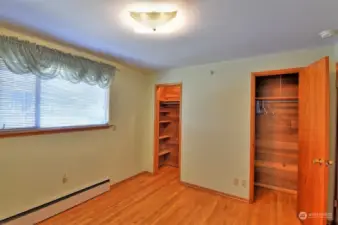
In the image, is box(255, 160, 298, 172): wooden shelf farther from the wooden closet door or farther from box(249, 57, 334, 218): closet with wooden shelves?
the wooden closet door

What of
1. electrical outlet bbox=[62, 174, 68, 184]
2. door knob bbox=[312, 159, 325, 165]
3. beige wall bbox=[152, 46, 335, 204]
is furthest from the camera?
beige wall bbox=[152, 46, 335, 204]

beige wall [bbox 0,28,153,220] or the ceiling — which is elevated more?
the ceiling

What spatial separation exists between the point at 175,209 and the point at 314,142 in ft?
6.33

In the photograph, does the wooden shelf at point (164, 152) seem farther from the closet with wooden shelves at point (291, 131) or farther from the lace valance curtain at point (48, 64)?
the lace valance curtain at point (48, 64)

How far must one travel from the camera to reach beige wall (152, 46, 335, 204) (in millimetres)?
2939

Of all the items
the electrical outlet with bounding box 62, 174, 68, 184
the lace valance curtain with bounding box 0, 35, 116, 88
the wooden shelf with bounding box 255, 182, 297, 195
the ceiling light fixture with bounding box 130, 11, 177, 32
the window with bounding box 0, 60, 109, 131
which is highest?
the ceiling light fixture with bounding box 130, 11, 177, 32

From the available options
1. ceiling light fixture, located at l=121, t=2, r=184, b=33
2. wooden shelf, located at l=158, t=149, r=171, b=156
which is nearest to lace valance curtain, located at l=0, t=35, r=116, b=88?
ceiling light fixture, located at l=121, t=2, r=184, b=33

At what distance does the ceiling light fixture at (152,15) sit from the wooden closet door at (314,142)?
1571 millimetres

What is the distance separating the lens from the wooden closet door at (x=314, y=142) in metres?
1.86

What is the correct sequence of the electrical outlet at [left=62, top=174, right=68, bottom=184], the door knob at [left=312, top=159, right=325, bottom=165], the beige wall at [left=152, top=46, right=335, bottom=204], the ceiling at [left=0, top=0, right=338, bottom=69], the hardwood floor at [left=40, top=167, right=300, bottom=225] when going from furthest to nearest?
the beige wall at [left=152, top=46, right=335, bottom=204] < the electrical outlet at [left=62, top=174, right=68, bottom=184] < the hardwood floor at [left=40, top=167, right=300, bottom=225] < the door knob at [left=312, top=159, right=325, bottom=165] < the ceiling at [left=0, top=0, right=338, bottom=69]

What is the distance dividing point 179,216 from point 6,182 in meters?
2.06

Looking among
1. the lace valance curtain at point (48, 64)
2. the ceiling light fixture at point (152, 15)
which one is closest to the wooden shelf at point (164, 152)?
the lace valance curtain at point (48, 64)

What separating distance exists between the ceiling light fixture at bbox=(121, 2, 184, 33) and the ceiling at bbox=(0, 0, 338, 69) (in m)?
0.07

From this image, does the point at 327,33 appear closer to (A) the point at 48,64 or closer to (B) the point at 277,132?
(B) the point at 277,132
